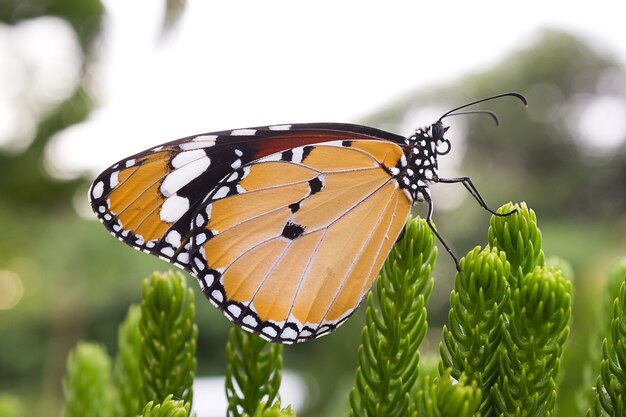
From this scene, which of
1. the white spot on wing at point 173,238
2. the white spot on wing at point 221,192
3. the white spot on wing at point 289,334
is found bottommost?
the white spot on wing at point 289,334

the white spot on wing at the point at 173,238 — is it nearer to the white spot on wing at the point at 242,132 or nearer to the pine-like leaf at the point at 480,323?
the white spot on wing at the point at 242,132

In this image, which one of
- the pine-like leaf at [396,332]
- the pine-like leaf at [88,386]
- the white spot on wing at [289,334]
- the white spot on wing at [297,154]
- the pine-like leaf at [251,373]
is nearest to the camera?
the pine-like leaf at [396,332]

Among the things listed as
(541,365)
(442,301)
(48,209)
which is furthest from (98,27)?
(442,301)

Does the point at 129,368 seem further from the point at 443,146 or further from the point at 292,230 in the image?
the point at 443,146

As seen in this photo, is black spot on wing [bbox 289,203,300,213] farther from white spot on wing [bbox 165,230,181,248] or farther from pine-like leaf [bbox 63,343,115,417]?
pine-like leaf [bbox 63,343,115,417]

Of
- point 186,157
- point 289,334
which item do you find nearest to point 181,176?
point 186,157

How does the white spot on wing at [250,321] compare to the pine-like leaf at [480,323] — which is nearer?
the pine-like leaf at [480,323]

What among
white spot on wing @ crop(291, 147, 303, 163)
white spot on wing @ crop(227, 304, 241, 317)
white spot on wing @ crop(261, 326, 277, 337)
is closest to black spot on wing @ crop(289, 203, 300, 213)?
white spot on wing @ crop(291, 147, 303, 163)

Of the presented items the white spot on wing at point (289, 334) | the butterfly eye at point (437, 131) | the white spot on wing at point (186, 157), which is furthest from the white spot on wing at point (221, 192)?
the butterfly eye at point (437, 131)
